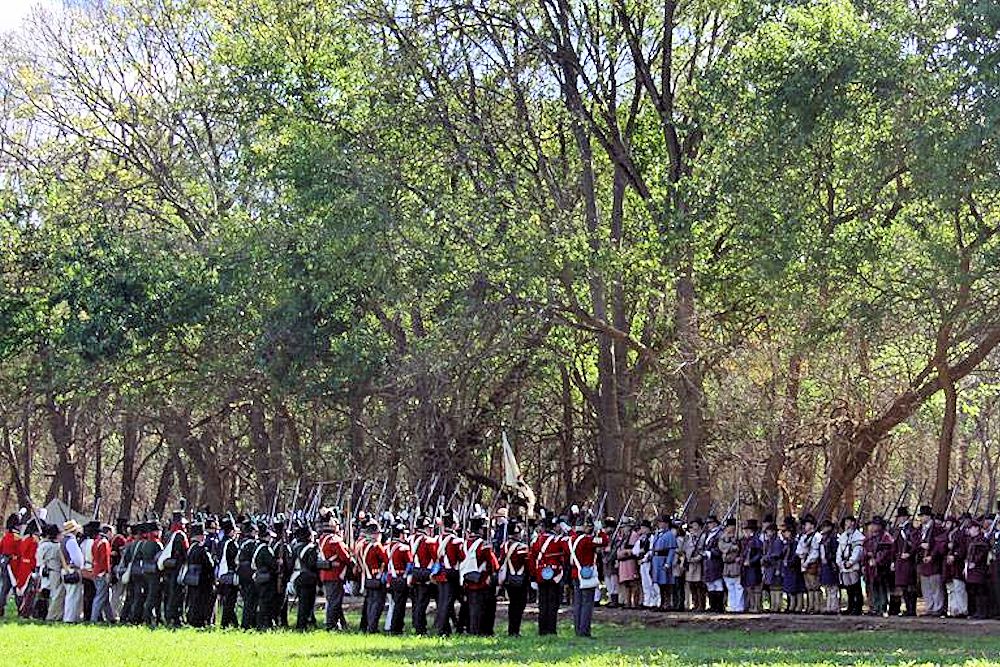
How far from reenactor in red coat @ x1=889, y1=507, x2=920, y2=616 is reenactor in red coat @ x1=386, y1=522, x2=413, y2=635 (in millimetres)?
7533

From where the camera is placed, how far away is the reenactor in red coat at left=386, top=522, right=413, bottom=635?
72.2 ft

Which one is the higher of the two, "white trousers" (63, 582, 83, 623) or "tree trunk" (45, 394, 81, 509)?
"tree trunk" (45, 394, 81, 509)

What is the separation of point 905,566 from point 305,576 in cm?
915

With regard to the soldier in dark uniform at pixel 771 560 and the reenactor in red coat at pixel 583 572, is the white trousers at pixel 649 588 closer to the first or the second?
the soldier in dark uniform at pixel 771 560

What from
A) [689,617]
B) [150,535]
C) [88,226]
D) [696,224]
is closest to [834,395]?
[696,224]

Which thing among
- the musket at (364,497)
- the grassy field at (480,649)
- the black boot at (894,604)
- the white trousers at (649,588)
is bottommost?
the grassy field at (480,649)

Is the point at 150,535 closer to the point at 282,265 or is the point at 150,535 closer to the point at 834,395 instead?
the point at 282,265

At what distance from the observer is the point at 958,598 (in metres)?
22.6

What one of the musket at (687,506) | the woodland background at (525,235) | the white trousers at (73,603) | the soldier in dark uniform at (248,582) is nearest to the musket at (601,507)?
the woodland background at (525,235)

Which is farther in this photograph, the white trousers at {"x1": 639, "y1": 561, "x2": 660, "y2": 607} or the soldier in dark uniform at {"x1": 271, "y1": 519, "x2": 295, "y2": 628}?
the white trousers at {"x1": 639, "y1": 561, "x2": 660, "y2": 607}

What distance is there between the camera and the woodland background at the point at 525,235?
24766mm

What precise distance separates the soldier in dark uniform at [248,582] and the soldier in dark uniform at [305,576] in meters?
0.66

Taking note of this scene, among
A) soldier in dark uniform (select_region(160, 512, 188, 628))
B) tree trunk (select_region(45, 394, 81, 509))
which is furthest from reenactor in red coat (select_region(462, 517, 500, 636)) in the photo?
tree trunk (select_region(45, 394, 81, 509))

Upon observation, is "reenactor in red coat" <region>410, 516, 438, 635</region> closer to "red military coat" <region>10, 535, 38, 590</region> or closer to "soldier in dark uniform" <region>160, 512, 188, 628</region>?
"soldier in dark uniform" <region>160, 512, 188, 628</region>
